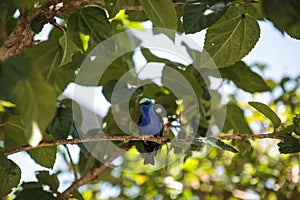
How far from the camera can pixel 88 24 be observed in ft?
3.08

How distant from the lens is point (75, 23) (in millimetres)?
941

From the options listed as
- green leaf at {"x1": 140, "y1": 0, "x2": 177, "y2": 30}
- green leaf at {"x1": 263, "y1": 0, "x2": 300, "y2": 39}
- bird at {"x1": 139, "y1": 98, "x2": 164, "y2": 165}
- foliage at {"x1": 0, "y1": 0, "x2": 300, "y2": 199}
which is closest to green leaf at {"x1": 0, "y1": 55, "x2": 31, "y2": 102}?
foliage at {"x1": 0, "y1": 0, "x2": 300, "y2": 199}

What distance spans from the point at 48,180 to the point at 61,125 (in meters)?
0.19

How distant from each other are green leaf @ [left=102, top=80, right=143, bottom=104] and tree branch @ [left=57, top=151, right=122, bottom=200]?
0.54 feet

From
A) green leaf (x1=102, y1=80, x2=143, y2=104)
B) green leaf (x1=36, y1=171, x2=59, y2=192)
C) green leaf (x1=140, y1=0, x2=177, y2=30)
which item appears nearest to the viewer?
green leaf (x1=140, y1=0, x2=177, y2=30)

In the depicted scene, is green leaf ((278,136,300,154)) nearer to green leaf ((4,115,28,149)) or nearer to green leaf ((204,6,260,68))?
green leaf ((204,6,260,68))

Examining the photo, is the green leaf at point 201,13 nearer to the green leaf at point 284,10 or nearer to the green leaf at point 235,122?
the green leaf at point 284,10

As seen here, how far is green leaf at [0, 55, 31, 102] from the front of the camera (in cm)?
47

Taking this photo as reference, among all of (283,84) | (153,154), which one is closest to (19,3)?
(153,154)

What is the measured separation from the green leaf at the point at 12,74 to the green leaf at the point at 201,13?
273 millimetres

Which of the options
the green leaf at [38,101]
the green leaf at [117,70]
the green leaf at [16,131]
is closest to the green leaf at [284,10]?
the green leaf at [38,101]

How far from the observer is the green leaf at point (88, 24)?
3.08 ft

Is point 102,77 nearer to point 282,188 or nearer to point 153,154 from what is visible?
point 153,154

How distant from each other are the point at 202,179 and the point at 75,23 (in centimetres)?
138
